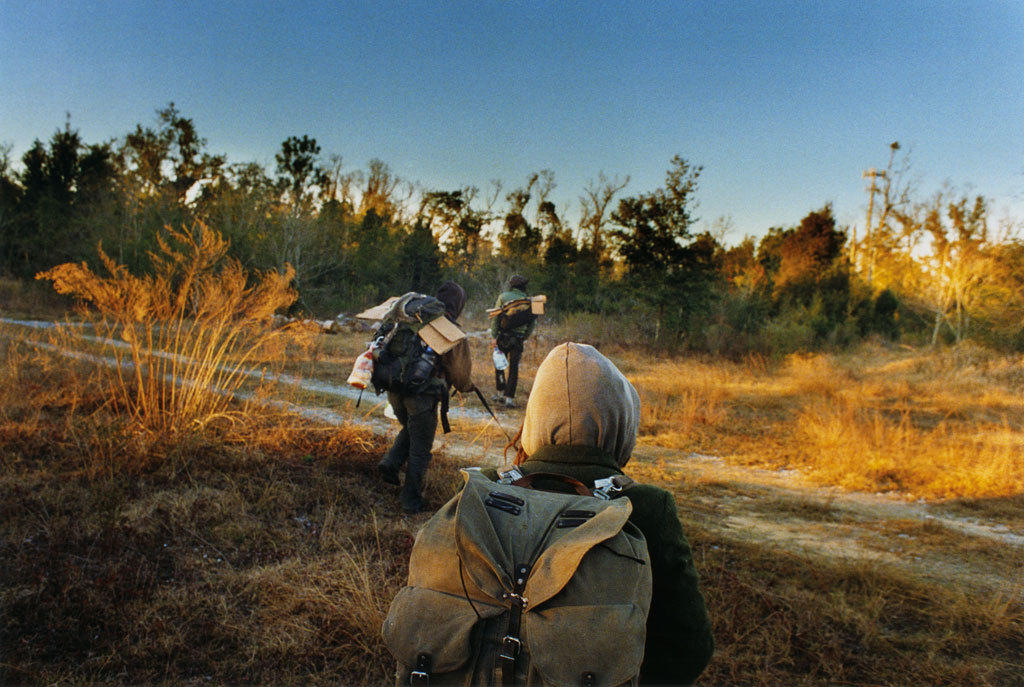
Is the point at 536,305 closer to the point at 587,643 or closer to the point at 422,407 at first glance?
the point at 422,407

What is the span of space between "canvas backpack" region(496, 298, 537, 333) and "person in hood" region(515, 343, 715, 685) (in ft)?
27.5

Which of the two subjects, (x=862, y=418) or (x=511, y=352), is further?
(x=511, y=352)

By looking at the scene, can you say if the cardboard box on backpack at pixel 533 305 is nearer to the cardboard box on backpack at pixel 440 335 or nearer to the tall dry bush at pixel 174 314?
the tall dry bush at pixel 174 314

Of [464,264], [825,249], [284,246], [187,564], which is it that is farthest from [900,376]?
[284,246]

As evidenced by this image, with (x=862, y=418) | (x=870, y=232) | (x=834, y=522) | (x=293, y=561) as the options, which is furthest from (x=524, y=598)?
(x=870, y=232)

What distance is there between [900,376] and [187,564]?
18037mm

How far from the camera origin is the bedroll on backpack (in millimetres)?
1272

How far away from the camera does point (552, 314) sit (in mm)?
22359

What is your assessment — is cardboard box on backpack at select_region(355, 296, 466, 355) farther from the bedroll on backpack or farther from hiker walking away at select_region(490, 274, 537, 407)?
hiker walking away at select_region(490, 274, 537, 407)

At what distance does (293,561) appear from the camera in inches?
154

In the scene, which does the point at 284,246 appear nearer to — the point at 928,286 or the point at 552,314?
the point at 552,314

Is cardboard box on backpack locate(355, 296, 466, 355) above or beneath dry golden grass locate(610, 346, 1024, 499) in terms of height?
above

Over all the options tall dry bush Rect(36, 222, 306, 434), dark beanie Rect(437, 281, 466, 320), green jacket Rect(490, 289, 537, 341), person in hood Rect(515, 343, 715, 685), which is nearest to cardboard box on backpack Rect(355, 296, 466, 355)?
dark beanie Rect(437, 281, 466, 320)

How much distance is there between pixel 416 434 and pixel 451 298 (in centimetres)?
129
